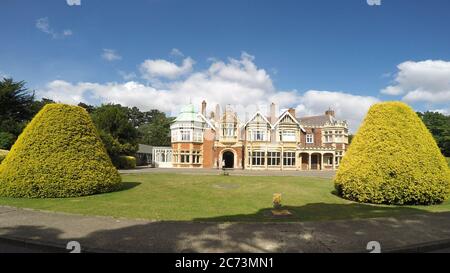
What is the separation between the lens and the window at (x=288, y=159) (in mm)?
46031

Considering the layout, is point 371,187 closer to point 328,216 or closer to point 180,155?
point 328,216

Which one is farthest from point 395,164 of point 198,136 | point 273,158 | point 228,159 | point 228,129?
point 228,159

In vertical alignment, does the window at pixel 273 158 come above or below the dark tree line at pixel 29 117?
below

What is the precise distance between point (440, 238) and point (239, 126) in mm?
39706

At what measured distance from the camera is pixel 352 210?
11906 millimetres

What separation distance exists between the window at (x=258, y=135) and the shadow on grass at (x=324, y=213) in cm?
3276

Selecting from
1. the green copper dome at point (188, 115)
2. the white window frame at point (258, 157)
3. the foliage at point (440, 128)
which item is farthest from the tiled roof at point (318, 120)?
the foliage at point (440, 128)

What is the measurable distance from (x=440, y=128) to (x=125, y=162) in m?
73.4

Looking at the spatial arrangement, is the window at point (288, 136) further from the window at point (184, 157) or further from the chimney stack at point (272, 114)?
the window at point (184, 157)

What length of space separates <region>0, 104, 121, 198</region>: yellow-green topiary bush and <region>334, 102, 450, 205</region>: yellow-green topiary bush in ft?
43.5

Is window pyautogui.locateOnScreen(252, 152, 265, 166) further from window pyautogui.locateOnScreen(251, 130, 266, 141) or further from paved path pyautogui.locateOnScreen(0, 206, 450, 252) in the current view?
paved path pyautogui.locateOnScreen(0, 206, 450, 252)

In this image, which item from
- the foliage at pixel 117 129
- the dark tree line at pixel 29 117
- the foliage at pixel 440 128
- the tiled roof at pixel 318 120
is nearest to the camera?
the dark tree line at pixel 29 117

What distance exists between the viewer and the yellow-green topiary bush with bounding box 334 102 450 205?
13.3m

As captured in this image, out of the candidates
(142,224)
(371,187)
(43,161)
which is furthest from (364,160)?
(43,161)
